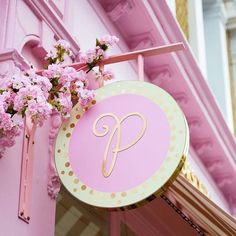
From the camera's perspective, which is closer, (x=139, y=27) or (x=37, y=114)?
(x=37, y=114)

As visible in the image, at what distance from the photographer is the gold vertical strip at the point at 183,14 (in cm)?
845

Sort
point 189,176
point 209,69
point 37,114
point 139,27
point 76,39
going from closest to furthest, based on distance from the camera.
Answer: point 37,114
point 76,39
point 189,176
point 139,27
point 209,69

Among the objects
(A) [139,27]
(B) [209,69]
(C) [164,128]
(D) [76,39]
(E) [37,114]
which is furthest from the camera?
(B) [209,69]

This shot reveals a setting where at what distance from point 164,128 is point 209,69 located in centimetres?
660

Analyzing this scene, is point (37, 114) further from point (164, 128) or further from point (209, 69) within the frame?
point (209, 69)

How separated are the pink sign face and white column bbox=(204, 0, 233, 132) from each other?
5.96m

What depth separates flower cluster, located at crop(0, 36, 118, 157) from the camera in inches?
132

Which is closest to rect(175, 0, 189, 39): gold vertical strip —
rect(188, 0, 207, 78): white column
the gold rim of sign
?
rect(188, 0, 207, 78): white column

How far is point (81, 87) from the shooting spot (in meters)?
3.73

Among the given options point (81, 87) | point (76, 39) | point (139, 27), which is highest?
point (139, 27)

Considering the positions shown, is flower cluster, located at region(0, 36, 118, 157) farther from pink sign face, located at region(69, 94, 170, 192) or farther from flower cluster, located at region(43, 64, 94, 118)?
pink sign face, located at region(69, 94, 170, 192)

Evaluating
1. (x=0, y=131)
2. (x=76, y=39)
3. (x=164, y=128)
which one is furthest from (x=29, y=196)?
(x=76, y=39)

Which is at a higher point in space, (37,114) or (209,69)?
(209,69)

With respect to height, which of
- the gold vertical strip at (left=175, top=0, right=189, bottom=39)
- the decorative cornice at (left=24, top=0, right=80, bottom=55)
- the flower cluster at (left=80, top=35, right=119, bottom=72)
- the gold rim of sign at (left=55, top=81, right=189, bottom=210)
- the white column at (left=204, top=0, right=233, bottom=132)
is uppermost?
the white column at (left=204, top=0, right=233, bottom=132)
